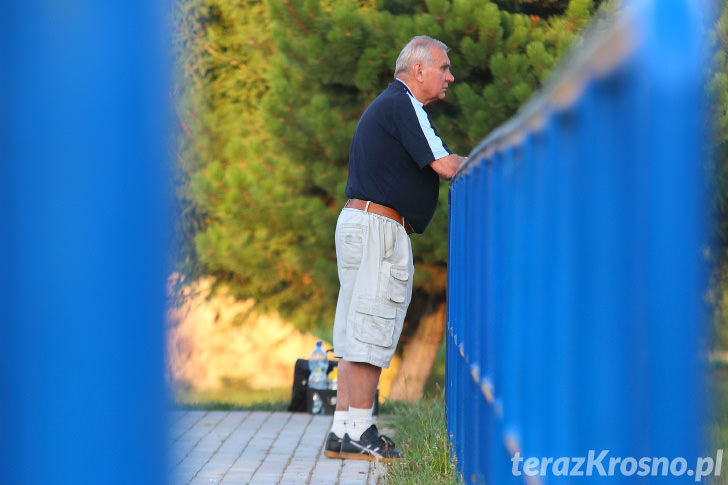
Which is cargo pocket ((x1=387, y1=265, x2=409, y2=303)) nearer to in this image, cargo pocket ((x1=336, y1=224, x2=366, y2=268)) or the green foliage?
cargo pocket ((x1=336, y1=224, x2=366, y2=268))

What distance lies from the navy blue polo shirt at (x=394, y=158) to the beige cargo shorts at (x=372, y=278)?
0.09 m

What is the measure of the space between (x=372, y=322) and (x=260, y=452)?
36.3 inches

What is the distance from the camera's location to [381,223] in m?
Result: 3.95

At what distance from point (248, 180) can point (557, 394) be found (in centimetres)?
615

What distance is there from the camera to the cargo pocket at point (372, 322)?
13.1ft

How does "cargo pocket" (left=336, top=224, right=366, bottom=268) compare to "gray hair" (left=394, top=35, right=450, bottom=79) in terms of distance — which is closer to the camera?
"cargo pocket" (left=336, top=224, right=366, bottom=268)

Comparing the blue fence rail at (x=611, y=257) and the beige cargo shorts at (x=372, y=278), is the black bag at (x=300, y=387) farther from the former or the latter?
the blue fence rail at (x=611, y=257)

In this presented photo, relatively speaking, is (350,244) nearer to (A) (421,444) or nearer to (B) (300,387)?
(A) (421,444)

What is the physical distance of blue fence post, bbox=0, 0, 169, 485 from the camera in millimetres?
526

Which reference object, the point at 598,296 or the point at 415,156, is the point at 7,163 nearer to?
the point at 598,296

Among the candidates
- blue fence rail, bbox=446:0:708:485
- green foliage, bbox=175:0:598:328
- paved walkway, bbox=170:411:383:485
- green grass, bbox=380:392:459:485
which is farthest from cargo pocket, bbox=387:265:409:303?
green foliage, bbox=175:0:598:328

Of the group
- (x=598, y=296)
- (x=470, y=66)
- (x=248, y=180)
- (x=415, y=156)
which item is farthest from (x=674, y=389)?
(x=248, y=180)

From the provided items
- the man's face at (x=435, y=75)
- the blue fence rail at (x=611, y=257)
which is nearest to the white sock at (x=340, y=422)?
the man's face at (x=435, y=75)

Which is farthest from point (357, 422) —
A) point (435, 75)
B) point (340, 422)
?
point (435, 75)
